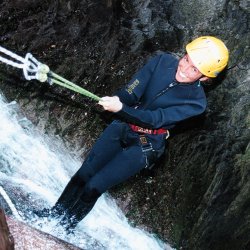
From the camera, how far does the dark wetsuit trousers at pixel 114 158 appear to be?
15.2 ft

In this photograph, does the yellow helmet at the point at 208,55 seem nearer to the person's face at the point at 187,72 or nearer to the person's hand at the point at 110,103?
the person's face at the point at 187,72

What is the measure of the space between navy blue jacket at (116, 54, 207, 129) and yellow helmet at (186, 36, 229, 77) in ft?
0.66

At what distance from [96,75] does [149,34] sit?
95 cm

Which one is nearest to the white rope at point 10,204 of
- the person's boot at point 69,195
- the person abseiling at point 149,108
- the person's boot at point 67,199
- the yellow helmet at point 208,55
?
the person's boot at point 67,199

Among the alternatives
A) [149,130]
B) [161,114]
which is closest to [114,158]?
[149,130]

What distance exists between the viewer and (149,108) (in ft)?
14.4

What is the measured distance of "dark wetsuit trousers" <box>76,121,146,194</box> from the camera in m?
4.63

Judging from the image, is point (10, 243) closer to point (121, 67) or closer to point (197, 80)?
point (197, 80)

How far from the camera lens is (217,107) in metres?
6.56

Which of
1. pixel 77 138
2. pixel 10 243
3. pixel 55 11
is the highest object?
pixel 55 11

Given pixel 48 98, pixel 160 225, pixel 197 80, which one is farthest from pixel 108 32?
pixel 160 225

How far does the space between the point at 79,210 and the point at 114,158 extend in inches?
31.1

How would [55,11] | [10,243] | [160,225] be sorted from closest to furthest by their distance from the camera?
[10,243] → [55,11] → [160,225]

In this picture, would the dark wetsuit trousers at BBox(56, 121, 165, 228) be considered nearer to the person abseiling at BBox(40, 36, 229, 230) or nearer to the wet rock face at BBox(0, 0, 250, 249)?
the person abseiling at BBox(40, 36, 229, 230)
